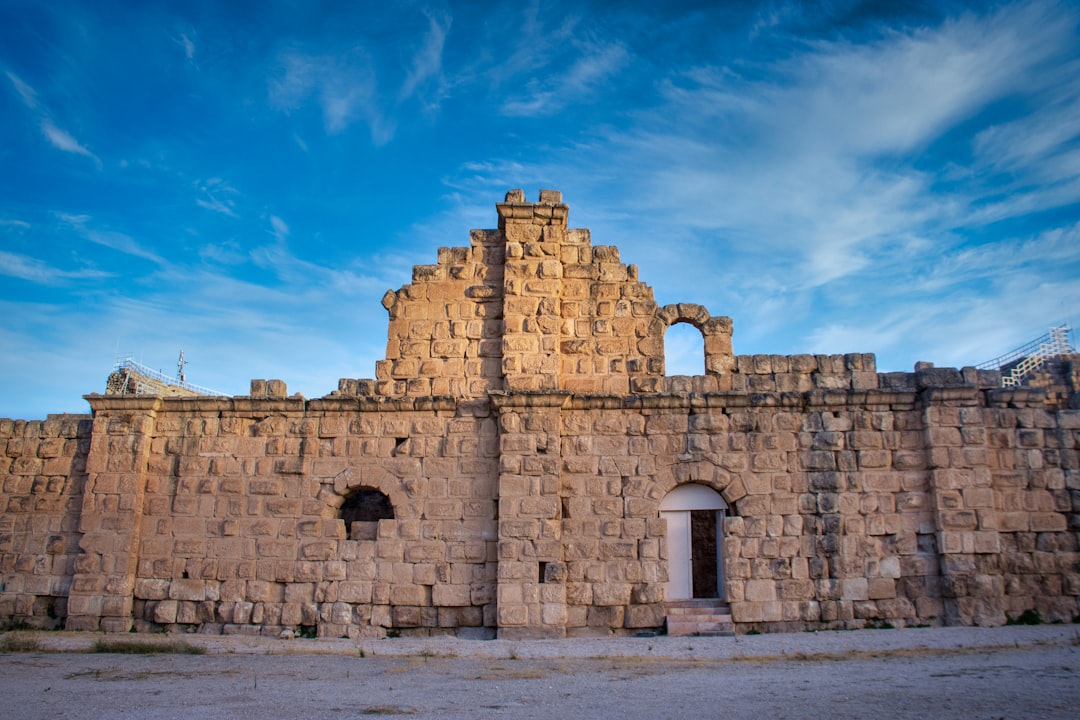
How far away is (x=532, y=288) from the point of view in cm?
1211

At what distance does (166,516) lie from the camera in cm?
1184

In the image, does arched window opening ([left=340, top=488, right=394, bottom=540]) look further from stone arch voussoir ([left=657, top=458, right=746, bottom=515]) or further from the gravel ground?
stone arch voussoir ([left=657, top=458, right=746, bottom=515])

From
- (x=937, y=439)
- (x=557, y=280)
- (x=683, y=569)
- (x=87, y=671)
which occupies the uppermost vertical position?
(x=557, y=280)

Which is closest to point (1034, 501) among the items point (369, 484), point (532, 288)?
point (532, 288)

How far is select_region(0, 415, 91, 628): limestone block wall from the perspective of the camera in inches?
463

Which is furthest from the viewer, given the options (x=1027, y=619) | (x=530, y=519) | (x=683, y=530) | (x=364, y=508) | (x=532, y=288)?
(x=364, y=508)

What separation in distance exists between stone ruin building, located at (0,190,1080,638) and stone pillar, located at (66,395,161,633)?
0.04 meters

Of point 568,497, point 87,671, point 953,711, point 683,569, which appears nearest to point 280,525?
point 87,671

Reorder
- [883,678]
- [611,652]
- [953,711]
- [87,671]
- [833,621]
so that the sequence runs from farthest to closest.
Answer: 1. [833,621]
2. [611,652]
3. [87,671]
4. [883,678]
5. [953,711]

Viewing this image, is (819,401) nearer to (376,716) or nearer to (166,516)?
(376,716)

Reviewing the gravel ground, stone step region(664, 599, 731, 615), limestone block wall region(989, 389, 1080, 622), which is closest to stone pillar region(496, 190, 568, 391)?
stone step region(664, 599, 731, 615)

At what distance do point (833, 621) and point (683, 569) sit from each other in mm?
2116

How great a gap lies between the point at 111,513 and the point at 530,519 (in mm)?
6310

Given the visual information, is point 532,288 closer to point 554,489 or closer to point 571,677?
point 554,489
